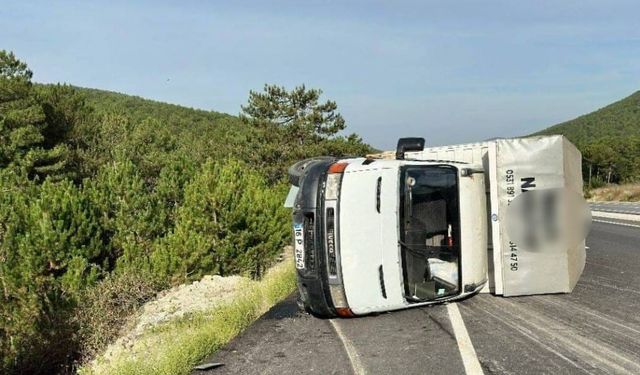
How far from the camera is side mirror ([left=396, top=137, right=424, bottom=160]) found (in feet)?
25.4

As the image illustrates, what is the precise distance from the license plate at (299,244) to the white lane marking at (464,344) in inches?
76.1

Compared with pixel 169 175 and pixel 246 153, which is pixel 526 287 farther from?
pixel 246 153

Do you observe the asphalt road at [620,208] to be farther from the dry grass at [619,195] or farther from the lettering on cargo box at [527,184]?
the lettering on cargo box at [527,184]

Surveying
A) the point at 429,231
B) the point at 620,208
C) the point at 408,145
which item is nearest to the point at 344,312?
the point at 429,231

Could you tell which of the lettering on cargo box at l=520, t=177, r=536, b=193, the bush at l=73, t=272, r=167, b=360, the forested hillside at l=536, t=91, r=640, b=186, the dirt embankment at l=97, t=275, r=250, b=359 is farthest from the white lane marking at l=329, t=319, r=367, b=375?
the forested hillside at l=536, t=91, r=640, b=186

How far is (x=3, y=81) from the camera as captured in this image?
119ft

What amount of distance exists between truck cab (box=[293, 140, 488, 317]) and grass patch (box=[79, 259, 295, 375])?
1.19 m

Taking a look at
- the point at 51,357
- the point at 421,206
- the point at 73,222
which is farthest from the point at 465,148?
the point at 73,222

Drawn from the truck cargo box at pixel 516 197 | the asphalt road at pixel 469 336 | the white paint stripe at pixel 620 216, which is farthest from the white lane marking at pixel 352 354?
the white paint stripe at pixel 620 216

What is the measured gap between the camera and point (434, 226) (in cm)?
703

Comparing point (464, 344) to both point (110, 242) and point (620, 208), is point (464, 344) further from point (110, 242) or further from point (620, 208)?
point (620, 208)

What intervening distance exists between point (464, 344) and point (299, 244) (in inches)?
84.7

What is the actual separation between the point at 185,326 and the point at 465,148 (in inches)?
198

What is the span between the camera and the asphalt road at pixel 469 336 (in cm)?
494
